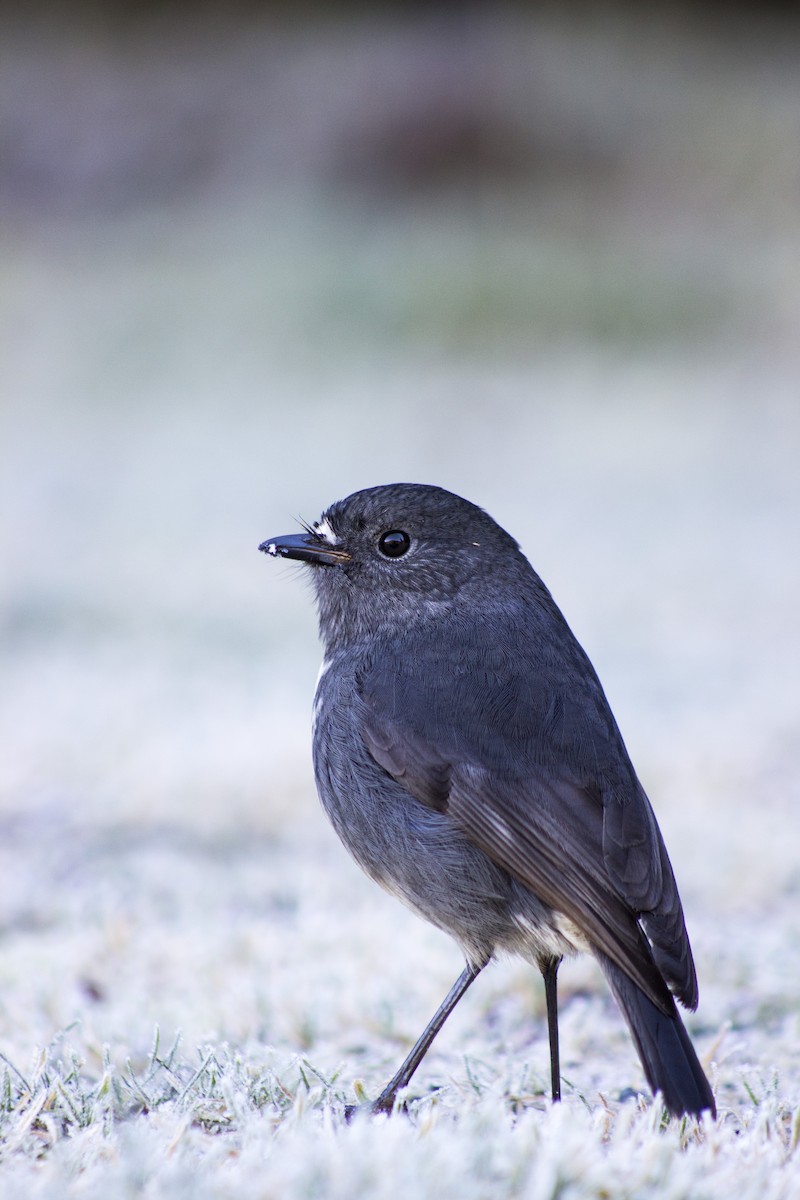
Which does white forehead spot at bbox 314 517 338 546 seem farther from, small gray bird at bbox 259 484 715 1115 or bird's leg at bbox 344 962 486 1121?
bird's leg at bbox 344 962 486 1121

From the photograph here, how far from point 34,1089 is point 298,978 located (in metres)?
1.28

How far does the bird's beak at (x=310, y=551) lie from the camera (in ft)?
11.6

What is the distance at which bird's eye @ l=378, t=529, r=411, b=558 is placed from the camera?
3.51 m

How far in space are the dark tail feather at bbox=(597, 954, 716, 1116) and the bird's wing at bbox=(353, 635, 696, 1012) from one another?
0.10ft

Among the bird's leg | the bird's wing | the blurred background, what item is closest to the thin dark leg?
the bird's leg

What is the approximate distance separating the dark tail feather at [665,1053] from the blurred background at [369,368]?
2195mm

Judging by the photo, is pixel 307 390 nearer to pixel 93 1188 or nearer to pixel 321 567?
pixel 321 567

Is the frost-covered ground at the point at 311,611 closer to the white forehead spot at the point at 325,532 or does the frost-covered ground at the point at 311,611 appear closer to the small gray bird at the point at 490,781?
the small gray bird at the point at 490,781

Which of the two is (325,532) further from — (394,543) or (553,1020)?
(553,1020)

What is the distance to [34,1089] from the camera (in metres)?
2.87

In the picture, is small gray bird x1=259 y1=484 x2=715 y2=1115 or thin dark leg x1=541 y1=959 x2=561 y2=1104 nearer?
small gray bird x1=259 y1=484 x2=715 y2=1115

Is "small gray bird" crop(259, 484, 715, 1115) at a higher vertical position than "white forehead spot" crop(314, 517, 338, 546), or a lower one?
lower

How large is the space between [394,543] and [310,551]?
22 cm

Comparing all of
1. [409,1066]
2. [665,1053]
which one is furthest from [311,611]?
[665,1053]
